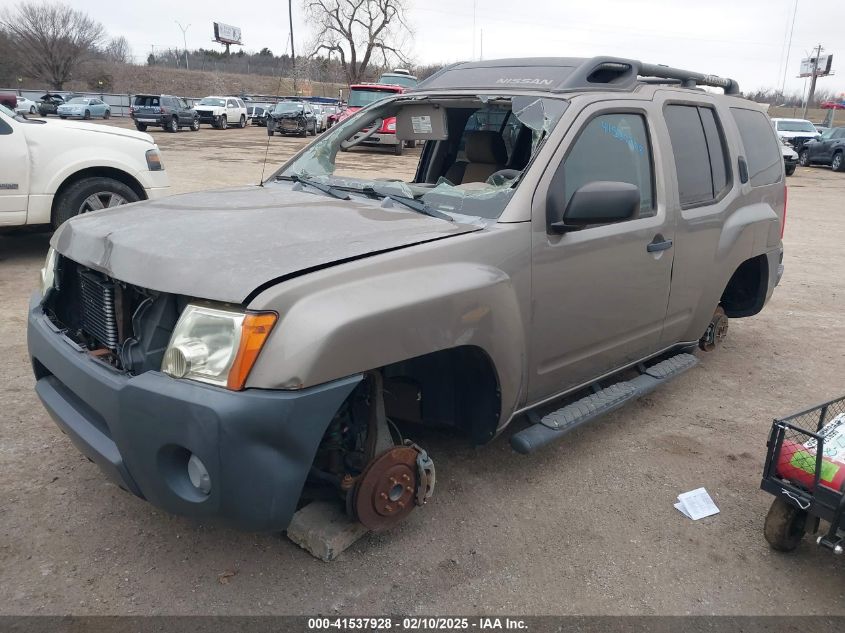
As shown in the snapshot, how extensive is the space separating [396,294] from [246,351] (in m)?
0.53

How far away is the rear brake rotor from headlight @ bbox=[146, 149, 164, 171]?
17.8 ft

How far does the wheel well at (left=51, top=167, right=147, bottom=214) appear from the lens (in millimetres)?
6355

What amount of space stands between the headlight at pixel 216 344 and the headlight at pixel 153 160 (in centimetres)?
532

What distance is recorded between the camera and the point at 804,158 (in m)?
24.7

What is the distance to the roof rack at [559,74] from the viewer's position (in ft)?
10.8

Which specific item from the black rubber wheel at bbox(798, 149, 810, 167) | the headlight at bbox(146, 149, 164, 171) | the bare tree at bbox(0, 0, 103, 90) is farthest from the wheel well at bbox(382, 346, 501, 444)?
the bare tree at bbox(0, 0, 103, 90)

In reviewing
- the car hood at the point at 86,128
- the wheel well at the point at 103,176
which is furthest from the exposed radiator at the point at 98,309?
the car hood at the point at 86,128

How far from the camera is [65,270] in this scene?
281cm

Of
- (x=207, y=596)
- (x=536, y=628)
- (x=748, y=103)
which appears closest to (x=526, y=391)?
(x=536, y=628)

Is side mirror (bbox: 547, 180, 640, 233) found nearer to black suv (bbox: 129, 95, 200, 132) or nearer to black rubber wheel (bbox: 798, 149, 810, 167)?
black rubber wheel (bbox: 798, 149, 810, 167)

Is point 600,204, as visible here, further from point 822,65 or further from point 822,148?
point 822,65

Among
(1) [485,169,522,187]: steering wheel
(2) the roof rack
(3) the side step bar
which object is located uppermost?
(2) the roof rack

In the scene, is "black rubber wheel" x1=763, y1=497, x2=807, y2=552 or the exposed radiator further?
"black rubber wheel" x1=763, y1=497, x2=807, y2=552

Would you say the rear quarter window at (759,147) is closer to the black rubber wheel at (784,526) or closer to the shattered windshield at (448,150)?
the shattered windshield at (448,150)
